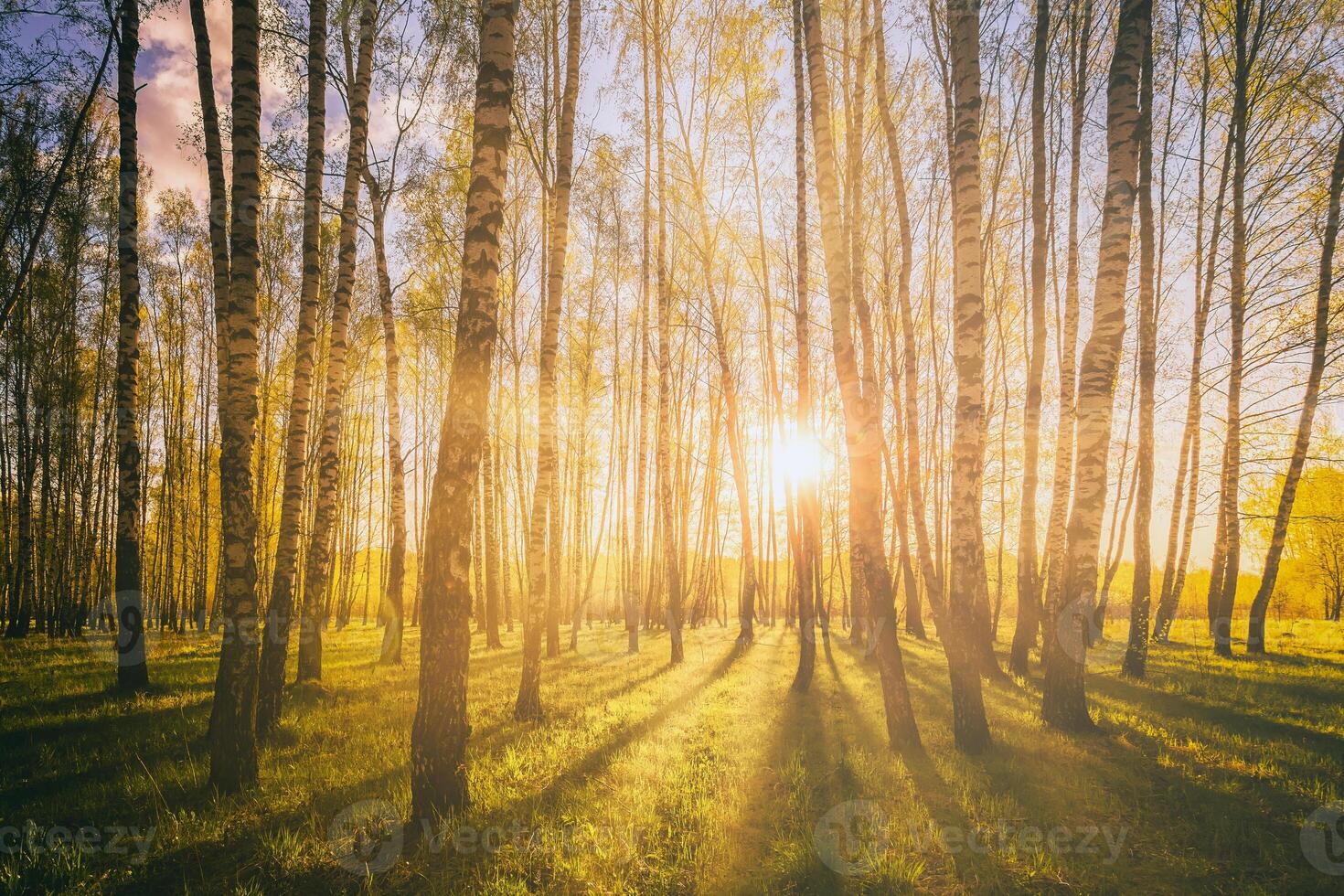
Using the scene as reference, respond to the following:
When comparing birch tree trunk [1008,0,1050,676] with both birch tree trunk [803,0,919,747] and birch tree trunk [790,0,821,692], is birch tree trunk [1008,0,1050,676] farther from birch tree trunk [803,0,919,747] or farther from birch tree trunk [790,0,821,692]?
birch tree trunk [803,0,919,747]

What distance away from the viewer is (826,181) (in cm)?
603

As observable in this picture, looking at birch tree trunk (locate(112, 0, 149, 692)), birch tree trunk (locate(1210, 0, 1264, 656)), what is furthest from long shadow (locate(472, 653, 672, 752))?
birch tree trunk (locate(1210, 0, 1264, 656))

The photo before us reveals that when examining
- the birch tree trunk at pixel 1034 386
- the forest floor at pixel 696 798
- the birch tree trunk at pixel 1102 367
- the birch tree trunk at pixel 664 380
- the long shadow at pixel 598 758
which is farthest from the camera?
the birch tree trunk at pixel 664 380

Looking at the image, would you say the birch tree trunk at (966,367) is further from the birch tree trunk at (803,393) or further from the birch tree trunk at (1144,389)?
the birch tree trunk at (1144,389)

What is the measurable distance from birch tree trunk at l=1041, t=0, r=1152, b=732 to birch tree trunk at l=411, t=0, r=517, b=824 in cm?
610

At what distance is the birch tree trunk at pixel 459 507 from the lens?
11.9 ft

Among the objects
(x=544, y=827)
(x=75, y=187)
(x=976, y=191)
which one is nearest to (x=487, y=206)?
(x=544, y=827)

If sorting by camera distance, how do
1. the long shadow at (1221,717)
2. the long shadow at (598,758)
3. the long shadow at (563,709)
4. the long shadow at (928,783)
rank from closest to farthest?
the long shadow at (928,783) < the long shadow at (598,758) < the long shadow at (1221,717) < the long shadow at (563,709)

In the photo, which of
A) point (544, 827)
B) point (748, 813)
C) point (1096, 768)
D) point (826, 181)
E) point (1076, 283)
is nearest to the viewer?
point (544, 827)

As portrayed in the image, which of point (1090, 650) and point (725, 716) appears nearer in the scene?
point (725, 716)

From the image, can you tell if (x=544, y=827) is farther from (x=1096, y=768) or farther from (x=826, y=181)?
(x=826, y=181)

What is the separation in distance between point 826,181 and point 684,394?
17.4 metres

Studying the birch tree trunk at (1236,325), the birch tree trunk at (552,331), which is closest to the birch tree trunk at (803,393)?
the birch tree trunk at (552,331)

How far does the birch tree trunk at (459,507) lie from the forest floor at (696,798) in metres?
0.42
